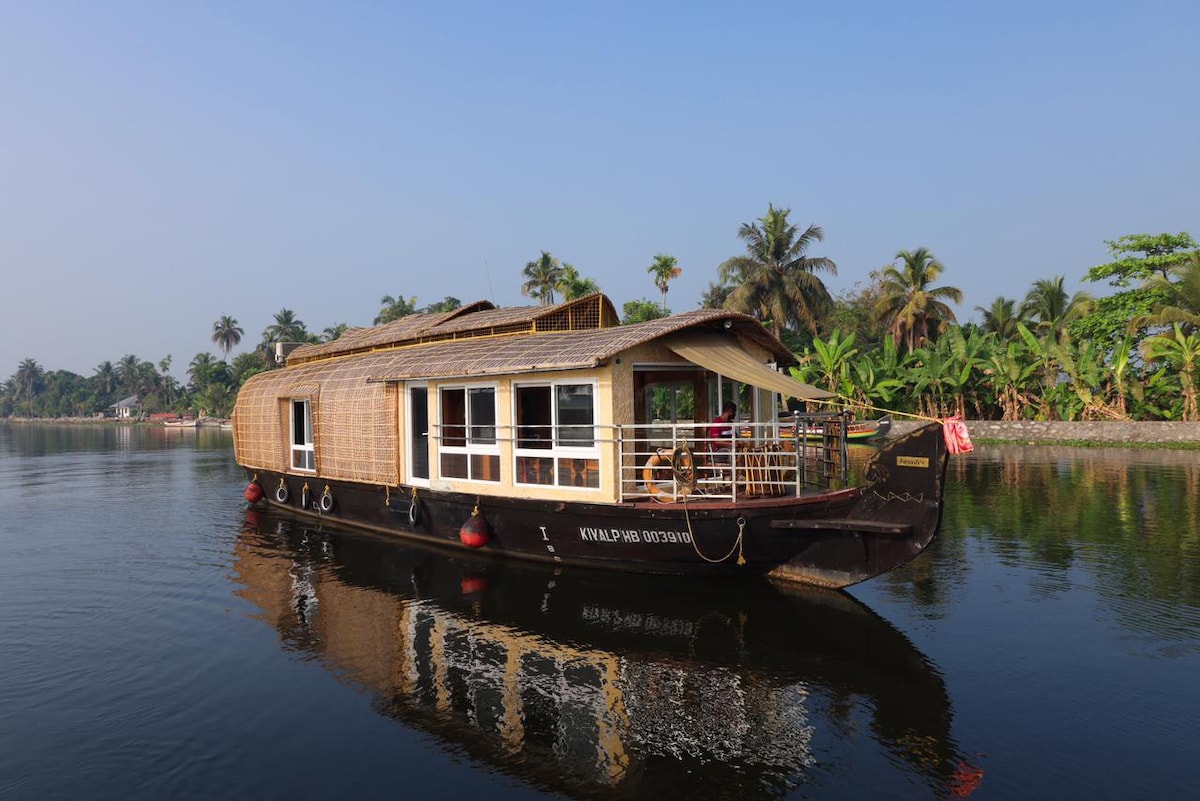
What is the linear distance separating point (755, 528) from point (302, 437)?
36.2ft

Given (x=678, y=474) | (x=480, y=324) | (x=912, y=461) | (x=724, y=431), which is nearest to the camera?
(x=912, y=461)

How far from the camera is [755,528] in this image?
29.0 feet

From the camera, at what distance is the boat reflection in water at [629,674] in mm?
5410

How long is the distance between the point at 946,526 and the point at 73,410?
557ft

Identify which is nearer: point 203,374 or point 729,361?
point 729,361

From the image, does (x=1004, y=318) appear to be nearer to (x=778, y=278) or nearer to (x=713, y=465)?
(x=778, y=278)

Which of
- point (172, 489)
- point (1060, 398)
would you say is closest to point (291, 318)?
point (172, 489)

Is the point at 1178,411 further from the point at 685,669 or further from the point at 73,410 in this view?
the point at 73,410

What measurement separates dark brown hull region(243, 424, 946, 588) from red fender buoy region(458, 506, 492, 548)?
0.12ft

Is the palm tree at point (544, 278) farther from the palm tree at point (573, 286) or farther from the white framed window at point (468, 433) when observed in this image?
the white framed window at point (468, 433)

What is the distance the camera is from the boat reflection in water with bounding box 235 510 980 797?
5.41m

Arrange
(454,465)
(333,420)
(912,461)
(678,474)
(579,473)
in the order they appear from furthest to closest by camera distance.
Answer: (333,420), (454,465), (579,473), (678,474), (912,461)

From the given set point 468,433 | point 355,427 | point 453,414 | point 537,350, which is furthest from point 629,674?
point 355,427

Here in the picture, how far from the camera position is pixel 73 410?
471ft
